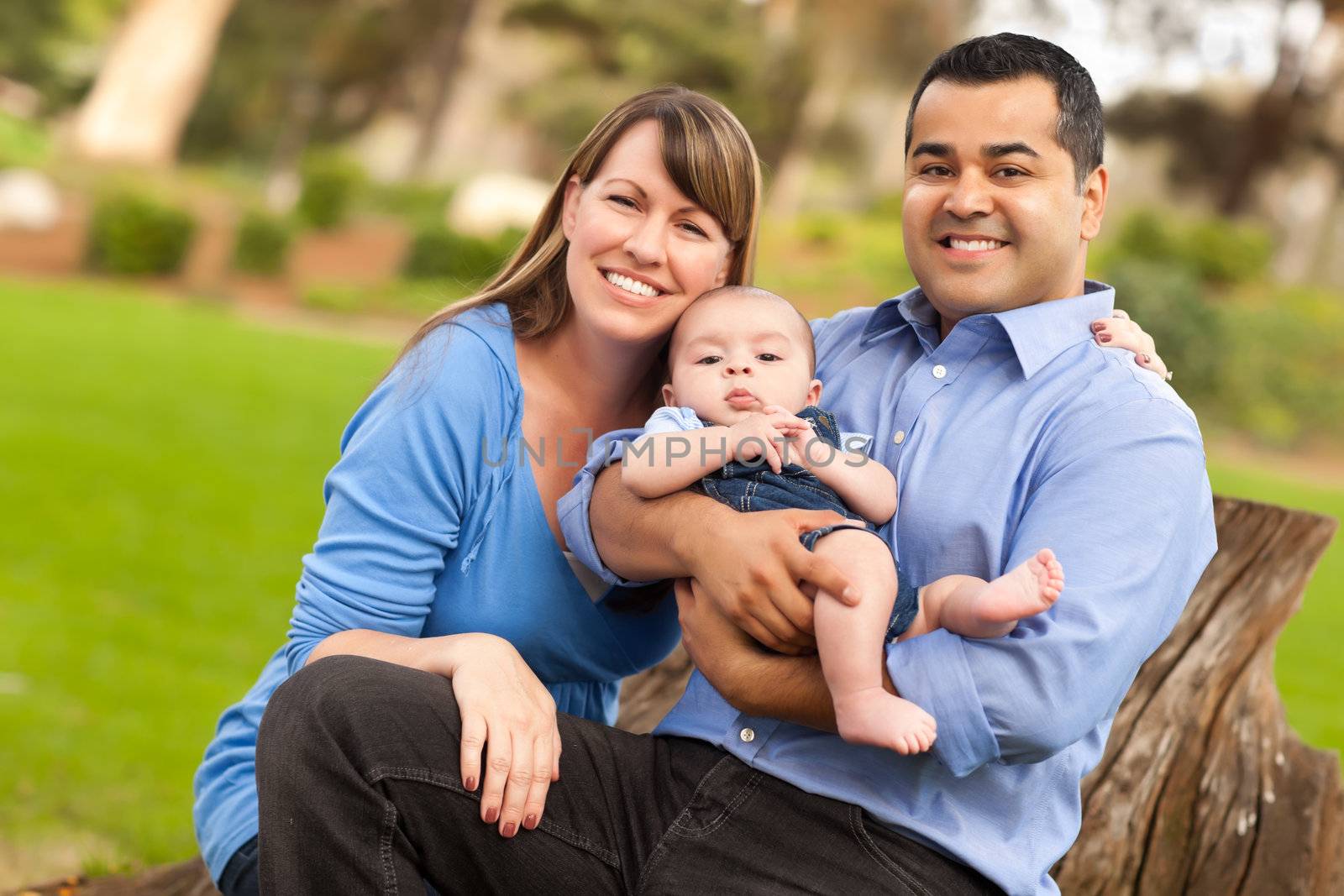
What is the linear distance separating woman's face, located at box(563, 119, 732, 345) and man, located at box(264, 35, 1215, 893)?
1.11ft

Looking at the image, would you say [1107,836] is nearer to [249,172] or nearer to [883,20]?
[883,20]

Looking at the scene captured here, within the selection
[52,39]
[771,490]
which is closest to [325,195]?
[52,39]

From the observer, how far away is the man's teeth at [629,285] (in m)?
2.48

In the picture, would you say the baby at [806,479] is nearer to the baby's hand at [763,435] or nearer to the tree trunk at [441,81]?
the baby's hand at [763,435]

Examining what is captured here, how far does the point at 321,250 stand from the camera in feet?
65.7

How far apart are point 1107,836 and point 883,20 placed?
24.6m

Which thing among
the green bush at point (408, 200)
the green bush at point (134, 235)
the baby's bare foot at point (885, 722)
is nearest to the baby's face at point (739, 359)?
the baby's bare foot at point (885, 722)

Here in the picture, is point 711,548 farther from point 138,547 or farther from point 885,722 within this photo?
point 138,547

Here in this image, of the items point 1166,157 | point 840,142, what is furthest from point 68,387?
point 840,142

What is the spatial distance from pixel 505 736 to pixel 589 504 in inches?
19.4

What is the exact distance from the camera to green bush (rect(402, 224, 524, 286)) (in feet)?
61.0

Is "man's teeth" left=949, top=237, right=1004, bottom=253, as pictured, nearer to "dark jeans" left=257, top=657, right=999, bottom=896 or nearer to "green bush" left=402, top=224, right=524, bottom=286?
"dark jeans" left=257, top=657, right=999, bottom=896

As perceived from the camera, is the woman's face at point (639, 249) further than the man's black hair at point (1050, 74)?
Yes

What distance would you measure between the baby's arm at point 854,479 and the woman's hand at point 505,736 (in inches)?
24.2
